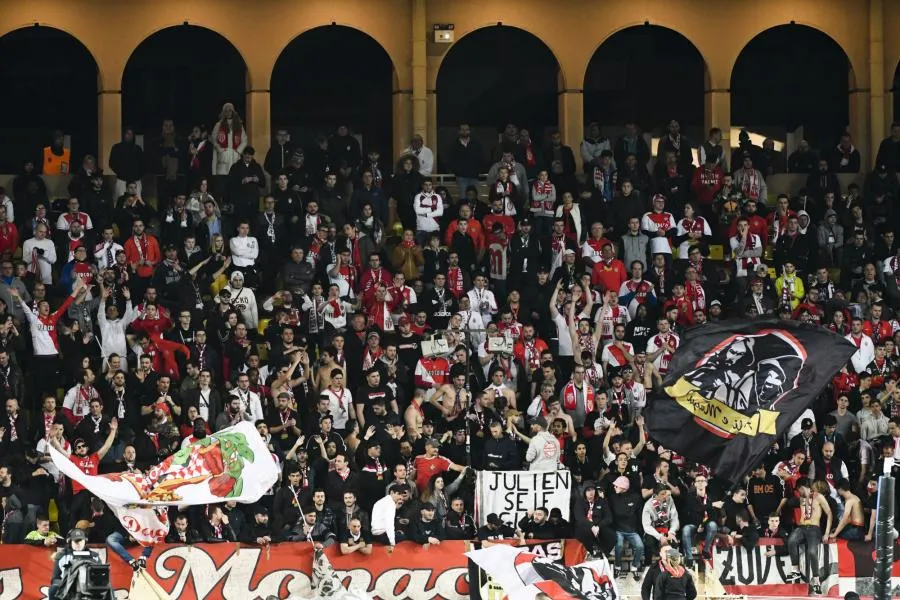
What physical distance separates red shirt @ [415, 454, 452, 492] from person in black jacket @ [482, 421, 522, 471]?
57 centimetres

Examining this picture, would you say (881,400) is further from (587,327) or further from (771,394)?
(771,394)

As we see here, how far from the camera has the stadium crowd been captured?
1150 inches

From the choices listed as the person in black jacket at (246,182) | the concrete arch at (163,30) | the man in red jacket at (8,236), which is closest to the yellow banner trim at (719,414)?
the person in black jacket at (246,182)

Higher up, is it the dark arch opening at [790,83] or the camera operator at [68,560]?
the dark arch opening at [790,83]

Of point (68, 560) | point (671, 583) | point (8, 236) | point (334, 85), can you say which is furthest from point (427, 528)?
point (334, 85)

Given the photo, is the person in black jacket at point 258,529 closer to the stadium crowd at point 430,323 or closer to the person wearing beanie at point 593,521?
the stadium crowd at point 430,323

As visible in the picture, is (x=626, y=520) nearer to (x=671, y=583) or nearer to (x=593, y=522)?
(x=593, y=522)

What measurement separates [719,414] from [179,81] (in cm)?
2055

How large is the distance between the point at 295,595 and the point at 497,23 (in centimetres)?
1493

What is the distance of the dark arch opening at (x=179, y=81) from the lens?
42812mm

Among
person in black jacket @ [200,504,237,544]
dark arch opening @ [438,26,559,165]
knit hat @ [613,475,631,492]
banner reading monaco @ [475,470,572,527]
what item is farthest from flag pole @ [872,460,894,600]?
dark arch opening @ [438,26,559,165]

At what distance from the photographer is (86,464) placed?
28984mm

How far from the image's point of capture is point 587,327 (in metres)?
32.7

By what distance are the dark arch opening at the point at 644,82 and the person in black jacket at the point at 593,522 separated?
16.6 meters
